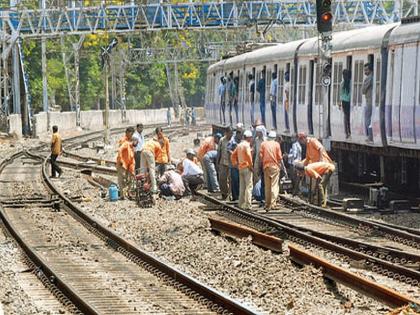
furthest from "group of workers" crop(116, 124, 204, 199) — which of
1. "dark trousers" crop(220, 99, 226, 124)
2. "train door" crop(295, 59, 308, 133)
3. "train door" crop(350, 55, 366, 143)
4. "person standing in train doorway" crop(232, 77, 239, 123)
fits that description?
"dark trousers" crop(220, 99, 226, 124)

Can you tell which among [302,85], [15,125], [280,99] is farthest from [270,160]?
[15,125]

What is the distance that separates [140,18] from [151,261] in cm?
4622

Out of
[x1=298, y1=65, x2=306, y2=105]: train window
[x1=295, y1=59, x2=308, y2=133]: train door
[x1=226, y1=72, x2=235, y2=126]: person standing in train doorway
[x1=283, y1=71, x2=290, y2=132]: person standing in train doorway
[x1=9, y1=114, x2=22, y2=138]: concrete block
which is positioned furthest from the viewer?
[x1=9, y1=114, x2=22, y2=138]: concrete block

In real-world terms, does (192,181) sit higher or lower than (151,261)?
lower

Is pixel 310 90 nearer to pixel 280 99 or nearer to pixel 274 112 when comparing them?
pixel 280 99

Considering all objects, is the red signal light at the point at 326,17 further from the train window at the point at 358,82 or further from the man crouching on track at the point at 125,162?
the man crouching on track at the point at 125,162

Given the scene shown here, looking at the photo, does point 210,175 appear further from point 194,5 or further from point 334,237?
point 194,5

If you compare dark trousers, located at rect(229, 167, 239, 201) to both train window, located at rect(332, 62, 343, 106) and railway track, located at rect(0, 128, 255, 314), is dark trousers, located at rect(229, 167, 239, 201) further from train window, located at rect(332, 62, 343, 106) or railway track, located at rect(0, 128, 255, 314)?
railway track, located at rect(0, 128, 255, 314)

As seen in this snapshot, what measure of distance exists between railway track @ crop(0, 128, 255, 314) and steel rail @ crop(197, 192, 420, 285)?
2.44 metres

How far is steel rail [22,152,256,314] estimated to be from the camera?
1298 centimetres

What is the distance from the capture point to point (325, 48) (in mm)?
26109

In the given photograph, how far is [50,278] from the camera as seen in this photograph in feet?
51.8

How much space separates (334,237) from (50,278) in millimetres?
4804

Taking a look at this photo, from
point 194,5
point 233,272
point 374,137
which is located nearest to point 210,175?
point 374,137
